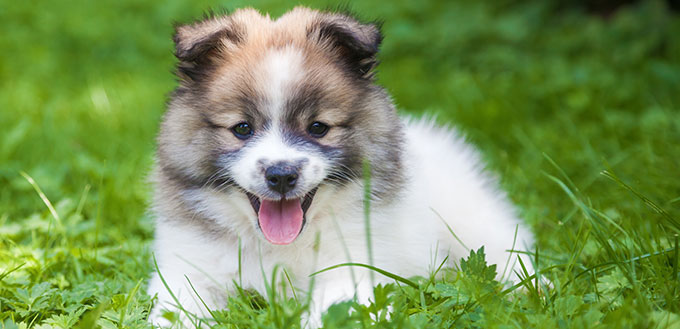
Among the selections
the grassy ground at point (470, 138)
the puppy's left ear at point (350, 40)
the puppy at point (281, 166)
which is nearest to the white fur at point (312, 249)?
the puppy at point (281, 166)

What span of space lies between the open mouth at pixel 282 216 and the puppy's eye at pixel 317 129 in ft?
0.66

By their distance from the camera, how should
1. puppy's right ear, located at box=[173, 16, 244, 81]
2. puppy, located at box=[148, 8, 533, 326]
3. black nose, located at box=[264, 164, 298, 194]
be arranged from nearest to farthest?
black nose, located at box=[264, 164, 298, 194], puppy, located at box=[148, 8, 533, 326], puppy's right ear, located at box=[173, 16, 244, 81]

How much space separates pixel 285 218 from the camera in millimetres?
2508

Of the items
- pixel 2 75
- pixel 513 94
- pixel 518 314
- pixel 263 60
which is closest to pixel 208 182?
pixel 263 60

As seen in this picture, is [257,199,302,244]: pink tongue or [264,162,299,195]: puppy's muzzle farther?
[257,199,302,244]: pink tongue

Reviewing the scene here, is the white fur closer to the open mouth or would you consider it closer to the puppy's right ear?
the open mouth

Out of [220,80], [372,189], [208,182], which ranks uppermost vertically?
[220,80]

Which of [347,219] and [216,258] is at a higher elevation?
[347,219]

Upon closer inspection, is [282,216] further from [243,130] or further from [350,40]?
[350,40]

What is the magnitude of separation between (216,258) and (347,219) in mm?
522

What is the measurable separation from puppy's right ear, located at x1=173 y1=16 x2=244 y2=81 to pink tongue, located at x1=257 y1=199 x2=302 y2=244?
574 millimetres

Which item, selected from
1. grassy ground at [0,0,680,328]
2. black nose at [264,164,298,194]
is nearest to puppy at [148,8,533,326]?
black nose at [264,164,298,194]

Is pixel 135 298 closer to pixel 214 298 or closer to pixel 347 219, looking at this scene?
pixel 214 298

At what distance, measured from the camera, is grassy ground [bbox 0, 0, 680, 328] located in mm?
2342
